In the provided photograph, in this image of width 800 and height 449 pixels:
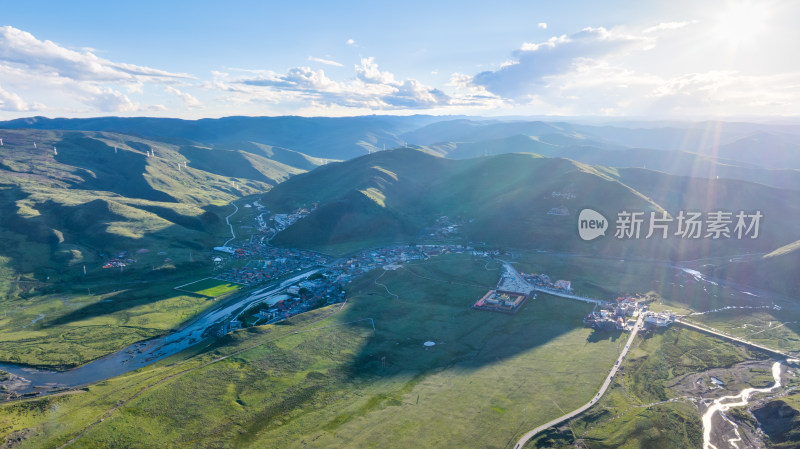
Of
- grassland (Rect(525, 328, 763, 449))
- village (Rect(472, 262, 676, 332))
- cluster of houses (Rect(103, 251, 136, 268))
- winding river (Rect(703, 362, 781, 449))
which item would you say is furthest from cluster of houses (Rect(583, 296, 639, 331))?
cluster of houses (Rect(103, 251, 136, 268))

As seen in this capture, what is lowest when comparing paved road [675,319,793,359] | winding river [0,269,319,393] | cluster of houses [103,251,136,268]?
winding river [0,269,319,393]

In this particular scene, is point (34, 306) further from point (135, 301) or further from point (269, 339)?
point (269, 339)

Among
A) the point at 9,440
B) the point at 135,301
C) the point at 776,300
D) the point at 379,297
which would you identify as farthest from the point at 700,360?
the point at 135,301

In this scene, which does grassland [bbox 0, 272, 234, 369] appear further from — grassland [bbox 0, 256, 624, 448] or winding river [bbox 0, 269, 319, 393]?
grassland [bbox 0, 256, 624, 448]

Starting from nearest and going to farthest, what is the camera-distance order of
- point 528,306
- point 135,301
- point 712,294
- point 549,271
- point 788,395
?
point 788,395
point 528,306
point 712,294
point 135,301
point 549,271

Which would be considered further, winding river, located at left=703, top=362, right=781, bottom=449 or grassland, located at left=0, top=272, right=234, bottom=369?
grassland, located at left=0, top=272, right=234, bottom=369
